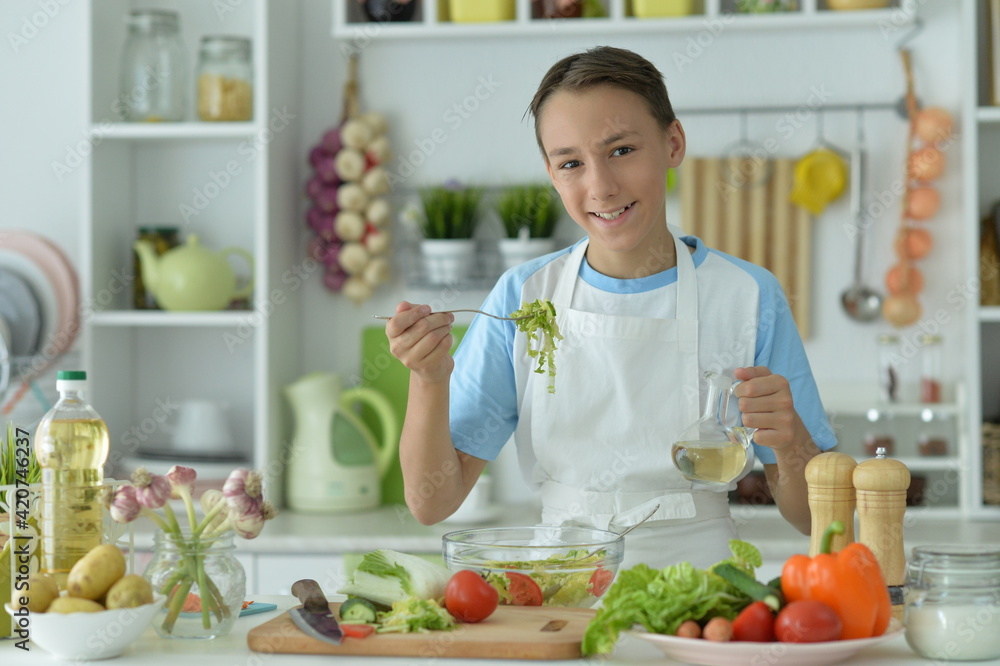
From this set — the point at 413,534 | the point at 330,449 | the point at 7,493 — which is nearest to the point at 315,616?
the point at 7,493

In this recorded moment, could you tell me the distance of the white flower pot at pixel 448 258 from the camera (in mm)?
2580

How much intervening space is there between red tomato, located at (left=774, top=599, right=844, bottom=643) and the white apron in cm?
57

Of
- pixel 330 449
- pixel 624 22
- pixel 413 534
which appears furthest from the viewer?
pixel 330 449

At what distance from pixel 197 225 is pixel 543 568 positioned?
1879 millimetres

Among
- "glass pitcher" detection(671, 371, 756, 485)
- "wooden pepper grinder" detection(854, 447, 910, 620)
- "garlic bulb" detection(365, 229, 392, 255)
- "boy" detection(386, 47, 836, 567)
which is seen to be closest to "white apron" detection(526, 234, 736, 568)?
"boy" detection(386, 47, 836, 567)

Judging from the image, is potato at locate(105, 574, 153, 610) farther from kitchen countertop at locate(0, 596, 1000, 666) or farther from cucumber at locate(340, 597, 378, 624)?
cucumber at locate(340, 597, 378, 624)

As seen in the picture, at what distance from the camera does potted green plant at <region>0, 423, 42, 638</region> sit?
42.6 inches

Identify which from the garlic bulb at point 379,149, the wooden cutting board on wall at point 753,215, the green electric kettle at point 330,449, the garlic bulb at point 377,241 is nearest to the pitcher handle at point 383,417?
the green electric kettle at point 330,449

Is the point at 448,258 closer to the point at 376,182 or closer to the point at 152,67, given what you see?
Answer: the point at 376,182

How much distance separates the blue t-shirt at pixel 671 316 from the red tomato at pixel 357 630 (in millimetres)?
535

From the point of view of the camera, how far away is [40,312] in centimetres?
261

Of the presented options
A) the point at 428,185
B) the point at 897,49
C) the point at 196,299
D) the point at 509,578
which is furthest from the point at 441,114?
the point at 509,578

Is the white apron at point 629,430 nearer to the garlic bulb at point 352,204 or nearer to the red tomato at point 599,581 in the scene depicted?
the red tomato at point 599,581

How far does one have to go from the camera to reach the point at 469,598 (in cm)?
105
